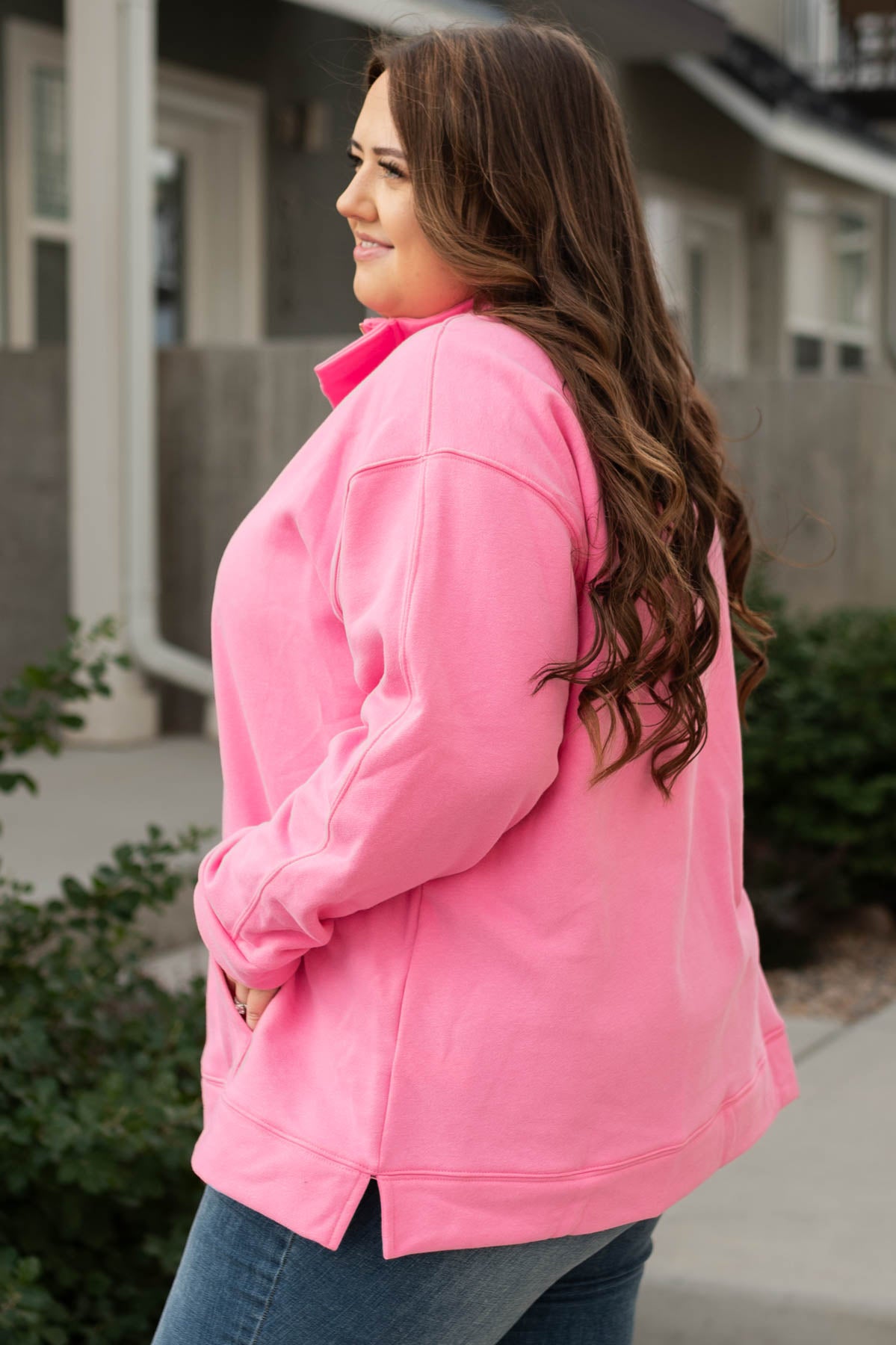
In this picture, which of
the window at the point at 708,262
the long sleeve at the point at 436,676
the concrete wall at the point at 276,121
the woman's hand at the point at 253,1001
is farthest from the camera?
the window at the point at 708,262

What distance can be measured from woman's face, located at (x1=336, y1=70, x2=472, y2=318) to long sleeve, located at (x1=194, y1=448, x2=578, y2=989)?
0.80ft

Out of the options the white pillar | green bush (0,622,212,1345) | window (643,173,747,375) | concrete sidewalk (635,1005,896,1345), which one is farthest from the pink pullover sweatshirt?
window (643,173,747,375)

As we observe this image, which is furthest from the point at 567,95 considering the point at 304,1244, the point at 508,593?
the point at 304,1244

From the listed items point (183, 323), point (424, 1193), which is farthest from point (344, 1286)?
point (183, 323)

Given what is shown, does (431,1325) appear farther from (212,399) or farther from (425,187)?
(212,399)

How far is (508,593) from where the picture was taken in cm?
120

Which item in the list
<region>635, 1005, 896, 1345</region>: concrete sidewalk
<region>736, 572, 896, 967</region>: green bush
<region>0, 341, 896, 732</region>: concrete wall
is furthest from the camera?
<region>0, 341, 896, 732</region>: concrete wall

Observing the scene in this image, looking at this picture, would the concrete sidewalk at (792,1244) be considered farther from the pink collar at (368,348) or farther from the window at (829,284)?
the window at (829,284)

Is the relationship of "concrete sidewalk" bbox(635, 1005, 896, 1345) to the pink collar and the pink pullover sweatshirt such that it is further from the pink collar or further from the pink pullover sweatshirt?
the pink collar

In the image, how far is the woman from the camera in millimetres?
1215

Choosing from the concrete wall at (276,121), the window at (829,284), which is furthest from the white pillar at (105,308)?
the window at (829,284)

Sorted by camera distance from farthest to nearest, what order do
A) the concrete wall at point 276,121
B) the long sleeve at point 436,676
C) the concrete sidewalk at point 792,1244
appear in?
1. the concrete wall at point 276,121
2. the concrete sidewalk at point 792,1244
3. the long sleeve at point 436,676

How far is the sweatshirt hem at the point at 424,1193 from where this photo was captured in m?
1.24

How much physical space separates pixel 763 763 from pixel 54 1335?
3.45 meters
